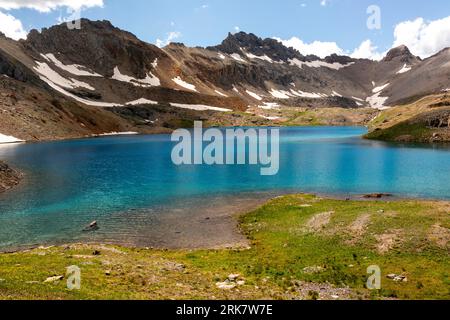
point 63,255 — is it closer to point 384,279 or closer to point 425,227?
point 384,279

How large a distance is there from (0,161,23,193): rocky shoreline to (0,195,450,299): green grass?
41.2 metres

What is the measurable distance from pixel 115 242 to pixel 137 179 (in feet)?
131

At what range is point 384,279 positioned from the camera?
29328mm

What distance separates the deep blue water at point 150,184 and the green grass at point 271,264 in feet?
37.0

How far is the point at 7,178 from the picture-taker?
77312 mm

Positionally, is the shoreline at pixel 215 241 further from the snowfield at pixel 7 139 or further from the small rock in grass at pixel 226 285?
the snowfield at pixel 7 139

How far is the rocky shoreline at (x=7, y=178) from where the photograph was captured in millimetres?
73537

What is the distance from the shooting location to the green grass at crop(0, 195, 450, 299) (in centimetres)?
2612

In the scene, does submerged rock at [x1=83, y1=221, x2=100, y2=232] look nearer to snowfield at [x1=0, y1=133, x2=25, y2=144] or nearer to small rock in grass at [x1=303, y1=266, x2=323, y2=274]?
small rock in grass at [x1=303, y1=266, x2=323, y2=274]

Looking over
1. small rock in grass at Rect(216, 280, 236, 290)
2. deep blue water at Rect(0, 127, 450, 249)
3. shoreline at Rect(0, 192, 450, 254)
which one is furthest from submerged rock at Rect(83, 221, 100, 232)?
small rock in grass at Rect(216, 280, 236, 290)

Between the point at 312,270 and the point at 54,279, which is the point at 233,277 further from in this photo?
the point at 54,279

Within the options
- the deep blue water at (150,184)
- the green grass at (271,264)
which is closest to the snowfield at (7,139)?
the deep blue water at (150,184)

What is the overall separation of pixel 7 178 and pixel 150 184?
2705cm

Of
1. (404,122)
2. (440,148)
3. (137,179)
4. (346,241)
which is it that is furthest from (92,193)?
(404,122)
